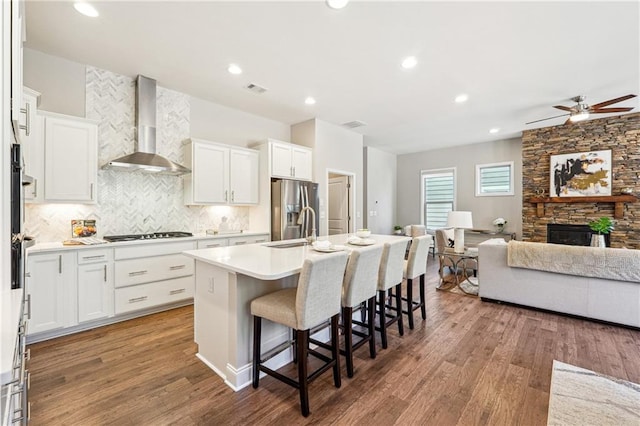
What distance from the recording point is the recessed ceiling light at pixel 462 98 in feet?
13.3

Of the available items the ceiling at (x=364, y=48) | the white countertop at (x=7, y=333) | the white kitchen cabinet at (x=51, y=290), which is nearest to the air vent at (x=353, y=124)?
the ceiling at (x=364, y=48)

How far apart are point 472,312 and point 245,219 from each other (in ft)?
11.9

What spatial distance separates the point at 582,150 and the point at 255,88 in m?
6.07

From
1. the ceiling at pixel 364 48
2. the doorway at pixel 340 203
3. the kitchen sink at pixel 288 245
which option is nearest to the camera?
the ceiling at pixel 364 48

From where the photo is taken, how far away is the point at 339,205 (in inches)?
242

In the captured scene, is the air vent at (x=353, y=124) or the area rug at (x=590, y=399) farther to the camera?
the air vent at (x=353, y=124)

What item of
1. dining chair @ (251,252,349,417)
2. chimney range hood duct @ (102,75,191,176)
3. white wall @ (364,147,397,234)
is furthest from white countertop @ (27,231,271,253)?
white wall @ (364,147,397,234)

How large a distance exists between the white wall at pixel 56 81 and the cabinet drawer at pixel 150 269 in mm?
1853

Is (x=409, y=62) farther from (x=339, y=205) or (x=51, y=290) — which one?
(x=51, y=290)

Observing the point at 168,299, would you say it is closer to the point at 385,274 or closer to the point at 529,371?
the point at 385,274

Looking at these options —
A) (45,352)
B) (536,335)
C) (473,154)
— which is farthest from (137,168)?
(473,154)

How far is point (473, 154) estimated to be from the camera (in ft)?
23.2

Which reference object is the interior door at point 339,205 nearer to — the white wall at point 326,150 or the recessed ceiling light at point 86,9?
the white wall at point 326,150

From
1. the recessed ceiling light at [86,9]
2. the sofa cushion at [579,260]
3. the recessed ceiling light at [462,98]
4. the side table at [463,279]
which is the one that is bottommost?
the side table at [463,279]
